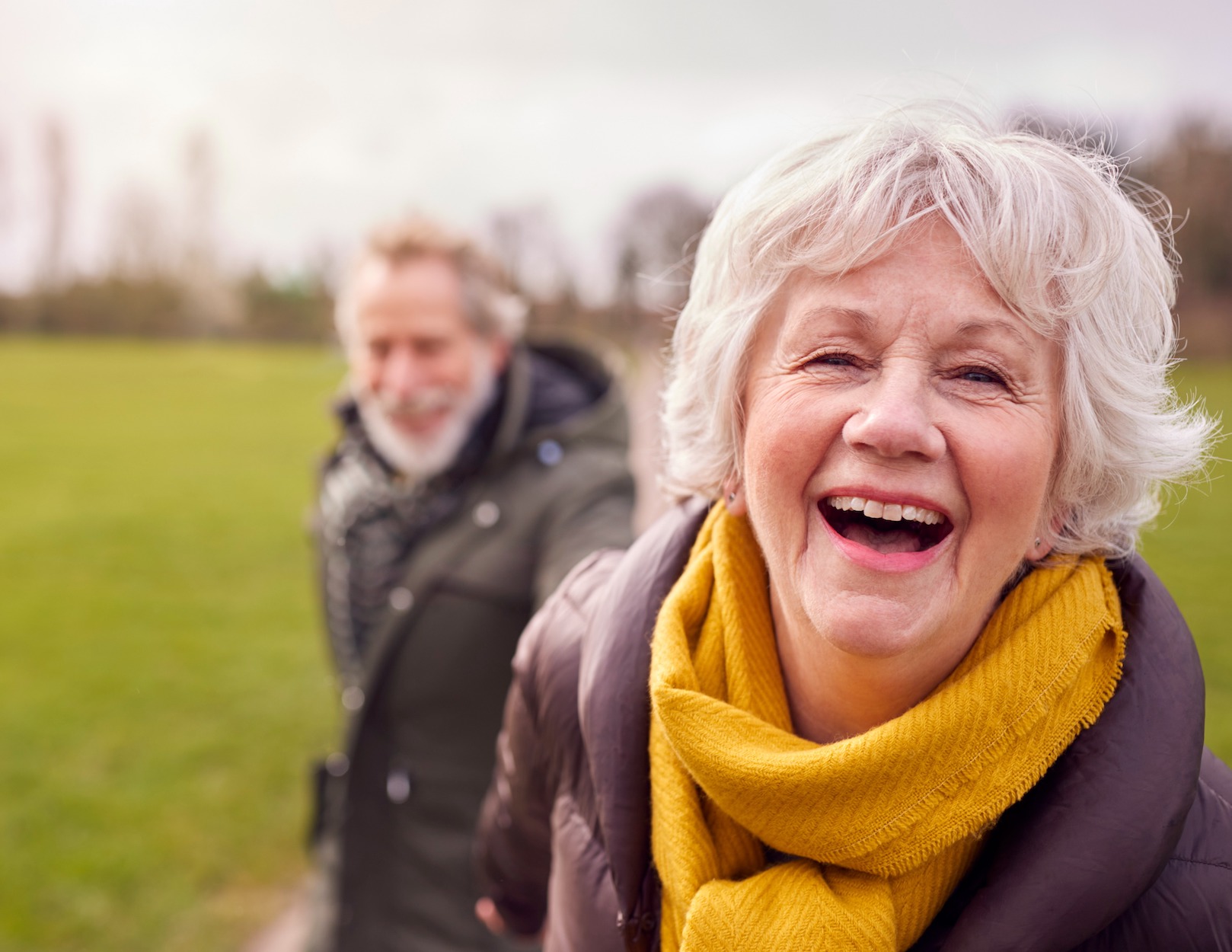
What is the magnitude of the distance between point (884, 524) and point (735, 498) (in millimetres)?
331

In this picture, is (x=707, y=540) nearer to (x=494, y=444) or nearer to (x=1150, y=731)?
(x=1150, y=731)

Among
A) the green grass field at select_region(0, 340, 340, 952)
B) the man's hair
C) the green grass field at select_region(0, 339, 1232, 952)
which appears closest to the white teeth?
the green grass field at select_region(0, 339, 1232, 952)

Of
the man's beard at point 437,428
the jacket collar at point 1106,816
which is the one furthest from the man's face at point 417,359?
the jacket collar at point 1106,816

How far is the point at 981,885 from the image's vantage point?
1.38m

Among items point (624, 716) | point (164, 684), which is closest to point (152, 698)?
point (164, 684)

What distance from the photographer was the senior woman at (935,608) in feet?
4.34

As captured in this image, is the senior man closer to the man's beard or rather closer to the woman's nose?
the man's beard

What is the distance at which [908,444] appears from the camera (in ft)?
4.32

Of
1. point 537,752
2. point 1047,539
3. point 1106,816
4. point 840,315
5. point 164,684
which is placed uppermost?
point 840,315

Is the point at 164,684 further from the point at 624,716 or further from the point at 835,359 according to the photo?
the point at 835,359

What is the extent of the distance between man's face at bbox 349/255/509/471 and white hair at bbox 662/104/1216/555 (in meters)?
1.55

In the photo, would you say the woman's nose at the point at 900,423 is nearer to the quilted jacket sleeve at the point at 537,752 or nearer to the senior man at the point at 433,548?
the quilted jacket sleeve at the point at 537,752

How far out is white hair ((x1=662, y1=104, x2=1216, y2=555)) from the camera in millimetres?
1380

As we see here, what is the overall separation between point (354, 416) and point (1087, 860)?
268 centimetres
